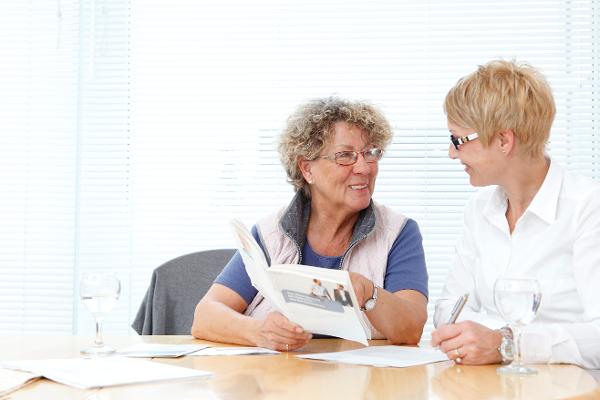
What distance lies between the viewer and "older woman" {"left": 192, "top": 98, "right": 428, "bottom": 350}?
250 cm

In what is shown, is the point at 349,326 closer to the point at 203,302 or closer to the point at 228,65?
the point at 203,302

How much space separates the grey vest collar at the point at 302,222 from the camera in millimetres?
2549

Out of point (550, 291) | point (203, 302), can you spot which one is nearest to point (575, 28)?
point (550, 291)

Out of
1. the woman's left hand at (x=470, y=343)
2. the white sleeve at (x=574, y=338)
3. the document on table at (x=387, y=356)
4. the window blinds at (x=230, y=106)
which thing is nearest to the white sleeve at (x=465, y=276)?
the document on table at (x=387, y=356)

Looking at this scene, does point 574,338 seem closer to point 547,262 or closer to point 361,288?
point 547,262

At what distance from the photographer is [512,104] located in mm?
2229

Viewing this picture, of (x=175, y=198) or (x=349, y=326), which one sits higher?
(x=175, y=198)

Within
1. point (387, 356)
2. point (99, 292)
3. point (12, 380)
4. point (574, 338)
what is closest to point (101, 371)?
point (12, 380)

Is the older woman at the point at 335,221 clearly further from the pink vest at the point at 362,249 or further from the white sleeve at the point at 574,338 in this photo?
the white sleeve at the point at 574,338

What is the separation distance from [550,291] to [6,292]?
2.89 metres

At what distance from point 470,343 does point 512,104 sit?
0.72m

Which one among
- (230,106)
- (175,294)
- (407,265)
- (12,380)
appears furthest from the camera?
(230,106)

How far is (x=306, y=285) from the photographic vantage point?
6.25ft

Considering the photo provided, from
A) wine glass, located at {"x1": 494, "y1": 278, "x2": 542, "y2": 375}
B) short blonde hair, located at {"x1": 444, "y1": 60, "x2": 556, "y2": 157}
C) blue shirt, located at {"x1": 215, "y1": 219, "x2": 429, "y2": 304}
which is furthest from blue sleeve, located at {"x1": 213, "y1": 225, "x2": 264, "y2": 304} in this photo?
wine glass, located at {"x1": 494, "y1": 278, "x2": 542, "y2": 375}
